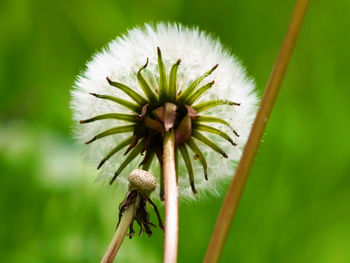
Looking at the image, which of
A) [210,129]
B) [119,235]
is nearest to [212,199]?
[210,129]

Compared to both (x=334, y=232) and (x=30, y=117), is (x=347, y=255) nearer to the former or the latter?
(x=334, y=232)

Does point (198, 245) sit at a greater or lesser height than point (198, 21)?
lesser

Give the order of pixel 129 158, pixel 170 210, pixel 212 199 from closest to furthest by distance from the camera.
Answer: pixel 170 210 → pixel 129 158 → pixel 212 199

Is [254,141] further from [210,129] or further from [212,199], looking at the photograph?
[212,199]

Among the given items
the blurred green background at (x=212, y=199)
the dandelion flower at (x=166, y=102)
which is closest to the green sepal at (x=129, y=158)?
the dandelion flower at (x=166, y=102)

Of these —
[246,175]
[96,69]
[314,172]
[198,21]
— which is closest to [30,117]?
[198,21]

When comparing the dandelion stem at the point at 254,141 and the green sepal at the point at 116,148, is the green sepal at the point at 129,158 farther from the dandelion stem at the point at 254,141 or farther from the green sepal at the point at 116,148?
the dandelion stem at the point at 254,141

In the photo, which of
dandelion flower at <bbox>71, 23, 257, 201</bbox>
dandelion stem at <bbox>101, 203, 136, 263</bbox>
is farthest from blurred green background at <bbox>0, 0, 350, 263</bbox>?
dandelion stem at <bbox>101, 203, 136, 263</bbox>

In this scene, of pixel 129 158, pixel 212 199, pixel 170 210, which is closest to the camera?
pixel 170 210
